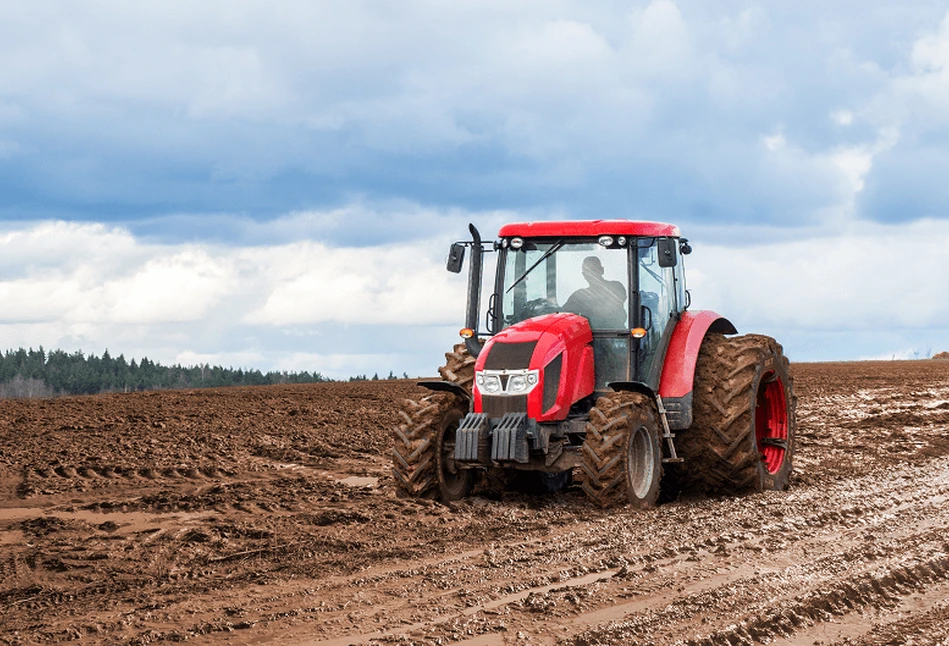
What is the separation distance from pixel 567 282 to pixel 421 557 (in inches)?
170

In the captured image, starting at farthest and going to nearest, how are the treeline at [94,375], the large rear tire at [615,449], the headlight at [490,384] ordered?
the treeline at [94,375] → the headlight at [490,384] → the large rear tire at [615,449]

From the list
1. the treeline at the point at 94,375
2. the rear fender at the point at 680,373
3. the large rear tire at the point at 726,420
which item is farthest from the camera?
the treeline at the point at 94,375

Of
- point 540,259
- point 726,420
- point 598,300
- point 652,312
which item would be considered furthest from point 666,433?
point 540,259

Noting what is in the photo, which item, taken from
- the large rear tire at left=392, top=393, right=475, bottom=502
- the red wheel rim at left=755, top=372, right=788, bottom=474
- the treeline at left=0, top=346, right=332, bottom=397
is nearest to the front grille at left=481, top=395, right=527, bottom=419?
the large rear tire at left=392, top=393, right=475, bottom=502

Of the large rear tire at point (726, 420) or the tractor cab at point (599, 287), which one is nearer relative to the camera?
the tractor cab at point (599, 287)

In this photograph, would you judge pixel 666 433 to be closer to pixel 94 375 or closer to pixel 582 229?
pixel 582 229

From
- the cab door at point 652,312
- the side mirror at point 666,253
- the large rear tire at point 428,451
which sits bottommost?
the large rear tire at point 428,451

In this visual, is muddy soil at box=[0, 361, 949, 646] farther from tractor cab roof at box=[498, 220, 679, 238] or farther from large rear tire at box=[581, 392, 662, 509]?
tractor cab roof at box=[498, 220, 679, 238]

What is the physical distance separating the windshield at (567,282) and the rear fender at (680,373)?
670 millimetres

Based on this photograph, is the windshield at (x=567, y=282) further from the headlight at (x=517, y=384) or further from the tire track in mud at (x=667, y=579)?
the tire track in mud at (x=667, y=579)

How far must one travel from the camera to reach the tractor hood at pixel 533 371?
10906 millimetres

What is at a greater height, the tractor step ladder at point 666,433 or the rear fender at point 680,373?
the rear fender at point 680,373

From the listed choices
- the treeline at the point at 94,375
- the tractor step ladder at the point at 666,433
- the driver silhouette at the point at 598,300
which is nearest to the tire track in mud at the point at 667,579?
the tractor step ladder at the point at 666,433

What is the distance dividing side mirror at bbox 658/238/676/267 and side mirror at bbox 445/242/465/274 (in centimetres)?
194
